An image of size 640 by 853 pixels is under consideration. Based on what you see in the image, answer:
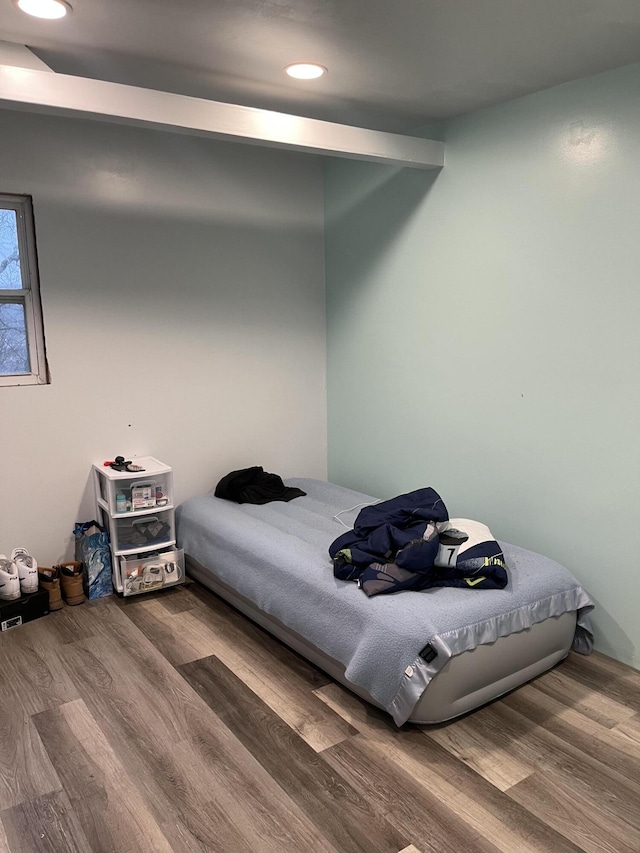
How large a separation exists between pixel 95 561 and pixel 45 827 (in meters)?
1.68

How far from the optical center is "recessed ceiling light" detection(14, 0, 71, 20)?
2078 millimetres

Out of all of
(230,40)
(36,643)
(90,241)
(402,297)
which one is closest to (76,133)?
(90,241)

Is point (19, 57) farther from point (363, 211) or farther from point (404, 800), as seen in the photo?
point (404, 800)

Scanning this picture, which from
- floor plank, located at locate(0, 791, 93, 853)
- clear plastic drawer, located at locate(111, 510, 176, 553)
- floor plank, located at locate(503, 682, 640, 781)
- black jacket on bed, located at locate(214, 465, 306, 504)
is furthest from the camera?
black jacket on bed, located at locate(214, 465, 306, 504)

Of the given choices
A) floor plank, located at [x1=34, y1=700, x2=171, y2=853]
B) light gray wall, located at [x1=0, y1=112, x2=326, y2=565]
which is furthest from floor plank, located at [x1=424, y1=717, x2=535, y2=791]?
light gray wall, located at [x1=0, y1=112, x2=326, y2=565]

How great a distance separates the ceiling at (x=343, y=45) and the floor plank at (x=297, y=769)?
97.3 inches

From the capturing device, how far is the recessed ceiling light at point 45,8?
6.82 ft

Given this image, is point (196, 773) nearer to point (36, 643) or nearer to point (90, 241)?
point (36, 643)

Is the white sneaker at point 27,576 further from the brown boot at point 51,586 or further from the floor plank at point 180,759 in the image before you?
the floor plank at point 180,759

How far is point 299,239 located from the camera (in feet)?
14.2

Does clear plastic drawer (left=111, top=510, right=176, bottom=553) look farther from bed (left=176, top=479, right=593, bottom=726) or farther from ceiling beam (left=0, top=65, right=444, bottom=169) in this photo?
ceiling beam (left=0, top=65, right=444, bottom=169)

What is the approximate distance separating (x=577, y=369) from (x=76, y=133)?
9.21 ft

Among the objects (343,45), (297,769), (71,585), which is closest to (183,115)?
(343,45)

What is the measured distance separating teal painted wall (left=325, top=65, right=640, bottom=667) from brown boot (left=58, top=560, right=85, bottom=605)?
1852mm
